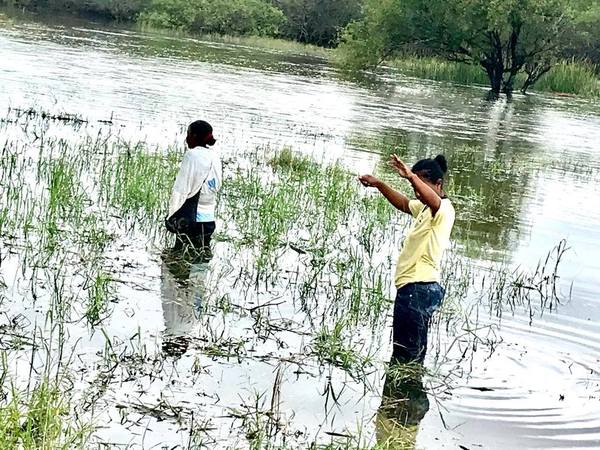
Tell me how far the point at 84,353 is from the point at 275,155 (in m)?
9.43

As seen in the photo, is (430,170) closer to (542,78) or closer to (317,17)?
(542,78)

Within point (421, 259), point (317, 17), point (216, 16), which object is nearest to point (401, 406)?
point (421, 259)

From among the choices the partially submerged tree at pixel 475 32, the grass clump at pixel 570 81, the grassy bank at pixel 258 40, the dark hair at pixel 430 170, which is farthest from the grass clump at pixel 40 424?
the grassy bank at pixel 258 40

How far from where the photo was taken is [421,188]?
5.92 m

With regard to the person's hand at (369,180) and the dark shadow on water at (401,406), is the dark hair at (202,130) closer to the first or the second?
the person's hand at (369,180)

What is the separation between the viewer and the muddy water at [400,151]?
5.86 m

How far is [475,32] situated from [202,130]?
126 ft

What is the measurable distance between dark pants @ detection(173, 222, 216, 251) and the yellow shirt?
2.72m

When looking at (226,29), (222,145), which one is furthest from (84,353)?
(226,29)

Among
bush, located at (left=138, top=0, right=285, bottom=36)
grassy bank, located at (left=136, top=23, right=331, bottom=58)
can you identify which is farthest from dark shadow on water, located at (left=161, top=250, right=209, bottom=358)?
bush, located at (left=138, top=0, right=285, bottom=36)

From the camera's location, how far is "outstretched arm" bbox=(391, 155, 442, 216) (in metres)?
5.82

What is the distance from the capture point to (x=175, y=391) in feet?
18.2

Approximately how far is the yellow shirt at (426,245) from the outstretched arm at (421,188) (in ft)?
0.27

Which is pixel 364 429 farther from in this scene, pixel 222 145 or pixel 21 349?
pixel 222 145
